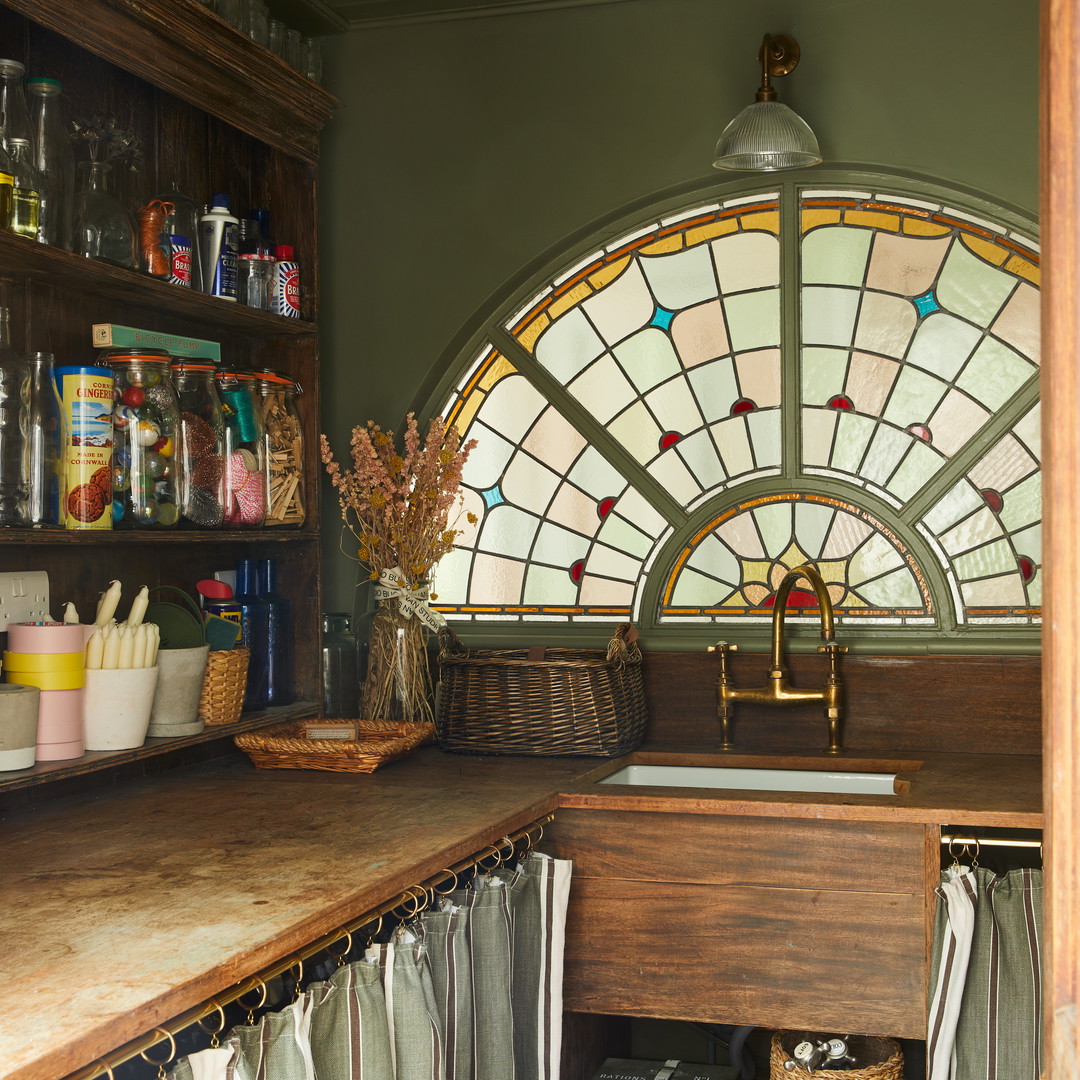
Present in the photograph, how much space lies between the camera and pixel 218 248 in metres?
2.71

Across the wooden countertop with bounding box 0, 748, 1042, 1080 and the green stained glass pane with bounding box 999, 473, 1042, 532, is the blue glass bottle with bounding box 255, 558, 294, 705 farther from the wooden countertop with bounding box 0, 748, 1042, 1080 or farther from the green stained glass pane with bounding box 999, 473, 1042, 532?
the green stained glass pane with bounding box 999, 473, 1042, 532

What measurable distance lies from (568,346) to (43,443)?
4.63ft

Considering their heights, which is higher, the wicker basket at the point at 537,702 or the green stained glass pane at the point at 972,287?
the green stained glass pane at the point at 972,287

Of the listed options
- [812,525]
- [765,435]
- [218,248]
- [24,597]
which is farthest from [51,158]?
[812,525]

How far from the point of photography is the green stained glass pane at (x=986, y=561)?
292 cm

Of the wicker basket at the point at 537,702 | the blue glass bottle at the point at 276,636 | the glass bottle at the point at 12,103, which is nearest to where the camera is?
the glass bottle at the point at 12,103

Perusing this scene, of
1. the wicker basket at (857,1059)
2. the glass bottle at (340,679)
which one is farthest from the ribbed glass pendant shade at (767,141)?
the wicker basket at (857,1059)

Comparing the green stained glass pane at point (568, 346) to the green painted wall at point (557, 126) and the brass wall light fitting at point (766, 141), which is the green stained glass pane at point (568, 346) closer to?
the green painted wall at point (557, 126)

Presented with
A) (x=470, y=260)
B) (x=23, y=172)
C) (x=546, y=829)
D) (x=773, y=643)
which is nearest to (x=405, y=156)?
(x=470, y=260)

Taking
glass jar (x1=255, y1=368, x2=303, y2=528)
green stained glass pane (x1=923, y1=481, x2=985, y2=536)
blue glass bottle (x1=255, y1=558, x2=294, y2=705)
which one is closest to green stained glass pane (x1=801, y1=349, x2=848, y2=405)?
green stained glass pane (x1=923, y1=481, x2=985, y2=536)

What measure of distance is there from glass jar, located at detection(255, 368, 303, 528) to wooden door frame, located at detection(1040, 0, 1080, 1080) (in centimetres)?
243

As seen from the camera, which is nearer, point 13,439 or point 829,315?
point 13,439

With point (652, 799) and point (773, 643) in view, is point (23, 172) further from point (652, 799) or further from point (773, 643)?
point (773, 643)

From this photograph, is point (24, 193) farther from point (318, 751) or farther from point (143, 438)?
point (318, 751)
